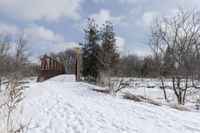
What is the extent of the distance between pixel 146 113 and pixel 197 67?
366 inches

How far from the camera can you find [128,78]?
16531 mm

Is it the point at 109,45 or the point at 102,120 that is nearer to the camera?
the point at 102,120

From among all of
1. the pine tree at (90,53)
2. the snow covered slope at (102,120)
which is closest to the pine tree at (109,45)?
the pine tree at (90,53)

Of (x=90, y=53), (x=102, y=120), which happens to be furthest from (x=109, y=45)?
(x=102, y=120)

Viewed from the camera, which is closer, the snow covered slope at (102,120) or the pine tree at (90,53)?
the snow covered slope at (102,120)

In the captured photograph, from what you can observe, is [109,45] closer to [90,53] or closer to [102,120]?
[90,53]

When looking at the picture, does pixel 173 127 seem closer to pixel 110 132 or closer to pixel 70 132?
pixel 110 132

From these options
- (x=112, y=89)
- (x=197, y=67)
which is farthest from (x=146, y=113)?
(x=197, y=67)

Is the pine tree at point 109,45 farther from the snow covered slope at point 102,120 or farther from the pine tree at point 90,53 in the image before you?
the snow covered slope at point 102,120

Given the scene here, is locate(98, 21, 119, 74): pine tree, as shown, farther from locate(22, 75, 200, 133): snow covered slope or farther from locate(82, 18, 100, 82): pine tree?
locate(22, 75, 200, 133): snow covered slope

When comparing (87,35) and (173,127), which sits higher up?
(87,35)

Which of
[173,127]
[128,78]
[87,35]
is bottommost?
[173,127]

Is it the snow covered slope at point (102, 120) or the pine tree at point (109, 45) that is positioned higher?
the pine tree at point (109, 45)

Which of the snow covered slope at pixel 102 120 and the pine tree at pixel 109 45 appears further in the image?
the pine tree at pixel 109 45
